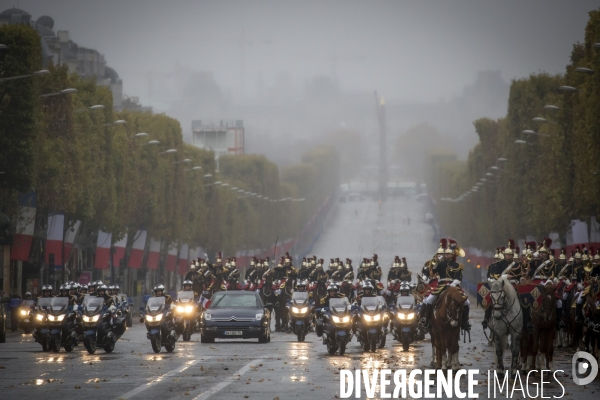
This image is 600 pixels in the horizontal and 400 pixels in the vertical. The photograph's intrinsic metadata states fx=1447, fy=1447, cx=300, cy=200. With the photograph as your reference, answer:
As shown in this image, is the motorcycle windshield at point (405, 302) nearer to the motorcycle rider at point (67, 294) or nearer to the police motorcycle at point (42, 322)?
the motorcycle rider at point (67, 294)

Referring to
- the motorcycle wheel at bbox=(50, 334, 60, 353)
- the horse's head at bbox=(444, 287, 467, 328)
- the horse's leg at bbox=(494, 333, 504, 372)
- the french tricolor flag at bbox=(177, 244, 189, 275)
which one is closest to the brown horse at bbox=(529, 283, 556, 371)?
the horse's leg at bbox=(494, 333, 504, 372)

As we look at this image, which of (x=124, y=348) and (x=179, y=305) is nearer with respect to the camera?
(x=124, y=348)

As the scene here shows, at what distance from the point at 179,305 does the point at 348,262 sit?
11.3 m

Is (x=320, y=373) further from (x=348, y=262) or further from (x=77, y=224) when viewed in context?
(x=77, y=224)

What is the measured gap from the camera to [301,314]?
47.8 m

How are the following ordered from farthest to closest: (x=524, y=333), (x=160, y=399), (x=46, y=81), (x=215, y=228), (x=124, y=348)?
(x=215, y=228) < (x=46, y=81) < (x=124, y=348) < (x=524, y=333) < (x=160, y=399)

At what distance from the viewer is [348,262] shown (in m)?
58.1

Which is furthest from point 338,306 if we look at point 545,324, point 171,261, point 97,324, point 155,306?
point 171,261

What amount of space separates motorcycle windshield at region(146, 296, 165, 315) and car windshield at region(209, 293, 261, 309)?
5835 mm

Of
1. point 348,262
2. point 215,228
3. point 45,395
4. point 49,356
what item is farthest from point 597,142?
point 215,228

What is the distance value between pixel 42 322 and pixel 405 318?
10576mm

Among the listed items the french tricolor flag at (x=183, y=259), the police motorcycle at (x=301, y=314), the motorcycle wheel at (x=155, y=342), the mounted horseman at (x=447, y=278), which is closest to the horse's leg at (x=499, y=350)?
the mounted horseman at (x=447, y=278)

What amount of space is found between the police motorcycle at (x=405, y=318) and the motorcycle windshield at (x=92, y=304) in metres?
8.71

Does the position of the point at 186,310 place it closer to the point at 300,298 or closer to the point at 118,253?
the point at 300,298
